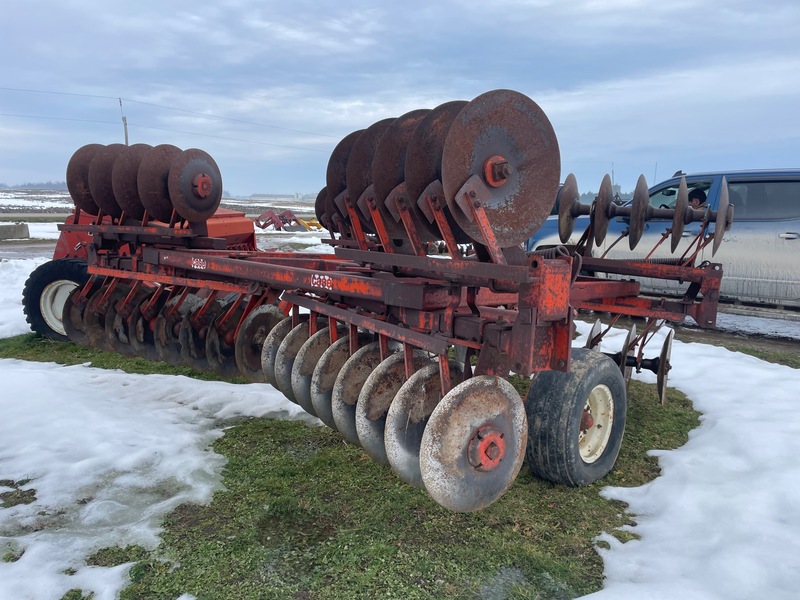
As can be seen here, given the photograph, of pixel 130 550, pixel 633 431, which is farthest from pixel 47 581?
pixel 633 431

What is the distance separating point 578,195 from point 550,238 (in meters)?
3.89

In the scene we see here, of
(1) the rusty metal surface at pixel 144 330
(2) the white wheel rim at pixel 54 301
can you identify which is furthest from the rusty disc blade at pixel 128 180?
(2) the white wheel rim at pixel 54 301

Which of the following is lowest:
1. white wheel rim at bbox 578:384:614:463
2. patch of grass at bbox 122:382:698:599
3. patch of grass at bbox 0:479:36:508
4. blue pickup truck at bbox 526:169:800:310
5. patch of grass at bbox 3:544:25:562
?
patch of grass at bbox 122:382:698:599

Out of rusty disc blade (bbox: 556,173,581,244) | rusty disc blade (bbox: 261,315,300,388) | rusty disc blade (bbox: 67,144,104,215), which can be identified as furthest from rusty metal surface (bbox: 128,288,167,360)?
rusty disc blade (bbox: 556,173,581,244)

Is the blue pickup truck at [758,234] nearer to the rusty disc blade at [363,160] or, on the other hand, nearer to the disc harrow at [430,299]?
the disc harrow at [430,299]

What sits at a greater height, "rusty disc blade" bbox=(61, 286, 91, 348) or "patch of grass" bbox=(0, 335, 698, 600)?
"rusty disc blade" bbox=(61, 286, 91, 348)

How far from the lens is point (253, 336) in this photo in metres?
4.88

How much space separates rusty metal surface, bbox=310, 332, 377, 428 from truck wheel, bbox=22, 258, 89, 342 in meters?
4.02

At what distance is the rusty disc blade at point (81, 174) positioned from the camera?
5.79 meters

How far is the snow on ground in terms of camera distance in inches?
104

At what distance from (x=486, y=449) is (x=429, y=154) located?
1400 mm

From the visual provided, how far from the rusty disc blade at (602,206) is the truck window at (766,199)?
3.75 meters

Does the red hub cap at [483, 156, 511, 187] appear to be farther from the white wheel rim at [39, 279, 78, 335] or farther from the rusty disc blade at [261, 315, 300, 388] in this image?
the white wheel rim at [39, 279, 78, 335]

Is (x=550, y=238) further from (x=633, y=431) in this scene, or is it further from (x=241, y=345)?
(x=241, y=345)
